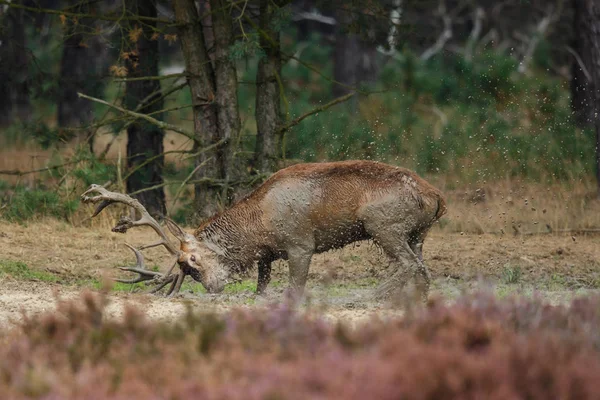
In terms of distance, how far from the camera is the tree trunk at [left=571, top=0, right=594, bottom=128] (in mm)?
16016

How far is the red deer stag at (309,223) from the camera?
9.71 metres

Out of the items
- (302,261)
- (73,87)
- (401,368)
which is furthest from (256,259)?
(73,87)

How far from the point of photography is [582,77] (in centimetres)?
1886

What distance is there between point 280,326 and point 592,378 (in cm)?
171

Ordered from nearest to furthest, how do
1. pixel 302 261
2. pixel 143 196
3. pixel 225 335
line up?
pixel 225 335 → pixel 302 261 → pixel 143 196

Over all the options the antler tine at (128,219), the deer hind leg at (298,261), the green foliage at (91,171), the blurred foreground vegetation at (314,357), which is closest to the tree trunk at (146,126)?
the green foliage at (91,171)

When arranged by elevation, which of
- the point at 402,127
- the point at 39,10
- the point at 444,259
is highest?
the point at 39,10

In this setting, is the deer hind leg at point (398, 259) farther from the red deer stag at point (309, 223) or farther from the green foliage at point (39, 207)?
the green foliage at point (39, 207)

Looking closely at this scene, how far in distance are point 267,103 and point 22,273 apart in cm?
434

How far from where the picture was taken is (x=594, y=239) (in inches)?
Answer: 540

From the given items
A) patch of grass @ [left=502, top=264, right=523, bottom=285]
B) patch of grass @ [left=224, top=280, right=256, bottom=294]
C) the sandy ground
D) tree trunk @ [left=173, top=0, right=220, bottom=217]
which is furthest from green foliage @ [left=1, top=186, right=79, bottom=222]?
patch of grass @ [left=502, top=264, right=523, bottom=285]

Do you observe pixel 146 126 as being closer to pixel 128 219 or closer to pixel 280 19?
pixel 280 19

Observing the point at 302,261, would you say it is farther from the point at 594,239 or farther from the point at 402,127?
the point at 402,127

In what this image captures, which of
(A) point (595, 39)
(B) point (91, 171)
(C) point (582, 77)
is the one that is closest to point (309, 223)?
(B) point (91, 171)
